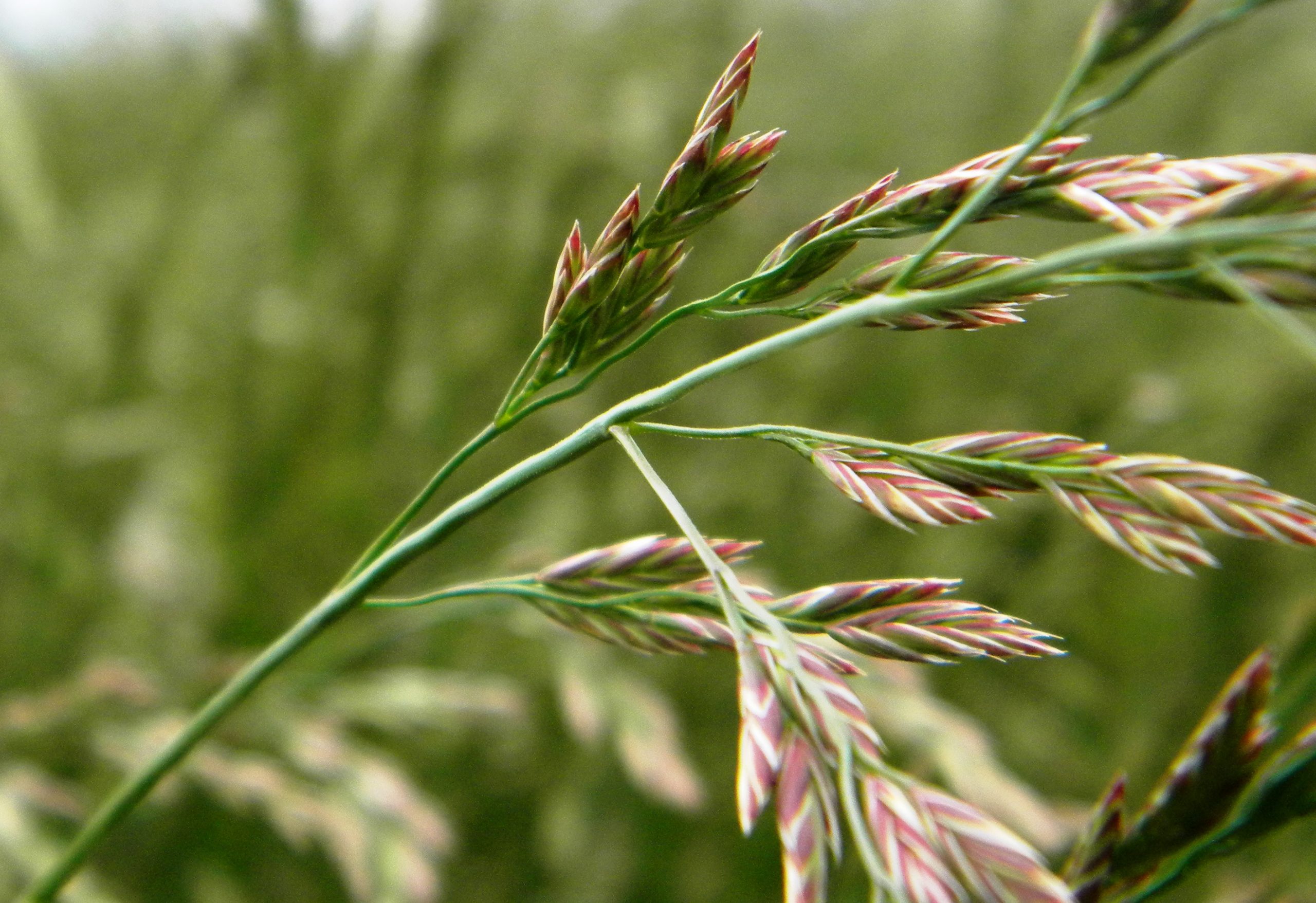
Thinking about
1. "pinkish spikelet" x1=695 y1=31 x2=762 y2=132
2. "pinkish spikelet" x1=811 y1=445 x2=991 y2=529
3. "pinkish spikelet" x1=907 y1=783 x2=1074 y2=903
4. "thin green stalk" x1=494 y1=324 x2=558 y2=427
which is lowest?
"pinkish spikelet" x1=907 y1=783 x2=1074 y2=903

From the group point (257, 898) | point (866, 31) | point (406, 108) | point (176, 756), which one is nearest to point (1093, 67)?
point (176, 756)

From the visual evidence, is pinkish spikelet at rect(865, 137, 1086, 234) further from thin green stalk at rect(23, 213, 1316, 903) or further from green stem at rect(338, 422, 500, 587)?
green stem at rect(338, 422, 500, 587)

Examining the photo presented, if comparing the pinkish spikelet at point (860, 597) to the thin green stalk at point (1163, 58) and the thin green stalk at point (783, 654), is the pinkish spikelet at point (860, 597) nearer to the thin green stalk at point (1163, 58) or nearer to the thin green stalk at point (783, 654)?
the thin green stalk at point (783, 654)

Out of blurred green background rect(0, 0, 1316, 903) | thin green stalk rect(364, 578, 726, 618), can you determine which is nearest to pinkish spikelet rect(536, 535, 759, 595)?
thin green stalk rect(364, 578, 726, 618)

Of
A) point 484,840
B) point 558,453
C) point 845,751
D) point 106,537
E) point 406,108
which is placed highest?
point 406,108

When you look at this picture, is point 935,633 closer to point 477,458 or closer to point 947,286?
point 947,286

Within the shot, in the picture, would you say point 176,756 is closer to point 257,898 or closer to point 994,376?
point 257,898

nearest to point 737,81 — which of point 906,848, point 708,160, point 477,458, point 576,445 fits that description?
point 708,160

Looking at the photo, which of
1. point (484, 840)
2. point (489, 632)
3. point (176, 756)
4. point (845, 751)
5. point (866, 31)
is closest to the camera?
point (845, 751)
